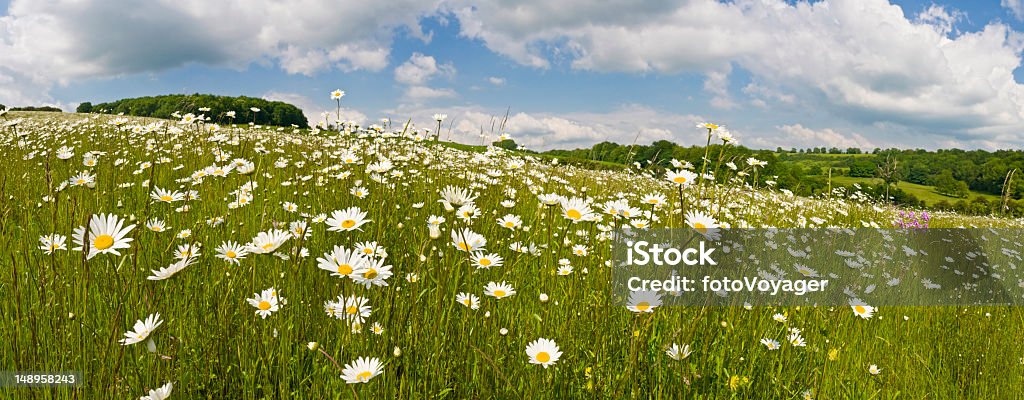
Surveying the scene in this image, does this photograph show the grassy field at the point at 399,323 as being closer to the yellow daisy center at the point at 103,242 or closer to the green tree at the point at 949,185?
the yellow daisy center at the point at 103,242

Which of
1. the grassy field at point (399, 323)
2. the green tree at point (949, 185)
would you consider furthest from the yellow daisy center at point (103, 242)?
the green tree at point (949, 185)

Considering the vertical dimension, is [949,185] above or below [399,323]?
above

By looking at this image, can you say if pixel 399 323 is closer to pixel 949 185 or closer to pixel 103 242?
pixel 103 242

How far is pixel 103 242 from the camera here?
1.52 m

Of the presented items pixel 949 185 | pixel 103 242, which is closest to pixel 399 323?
pixel 103 242

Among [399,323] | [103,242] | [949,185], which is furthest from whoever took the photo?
[949,185]

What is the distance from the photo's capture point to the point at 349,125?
5.61m

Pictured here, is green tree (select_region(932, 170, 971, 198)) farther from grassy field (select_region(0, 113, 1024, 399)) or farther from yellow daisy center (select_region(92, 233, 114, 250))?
yellow daisy center (select_region(92, 233, 114, 250))

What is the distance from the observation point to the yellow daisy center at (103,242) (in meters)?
1.50

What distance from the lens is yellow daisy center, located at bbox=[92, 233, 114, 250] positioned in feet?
4.93

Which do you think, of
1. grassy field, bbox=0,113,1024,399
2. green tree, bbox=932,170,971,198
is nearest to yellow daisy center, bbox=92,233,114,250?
grassy field, bbox=0,113,1024,399

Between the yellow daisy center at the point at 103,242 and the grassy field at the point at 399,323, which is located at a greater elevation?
the yellow daisy center at the point at 103,242

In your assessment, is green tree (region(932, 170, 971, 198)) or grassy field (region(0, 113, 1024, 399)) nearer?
grassy field (region(0, 113, 1024, 399))

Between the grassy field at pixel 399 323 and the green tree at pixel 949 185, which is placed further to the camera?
the green tree at pixel 949 185
